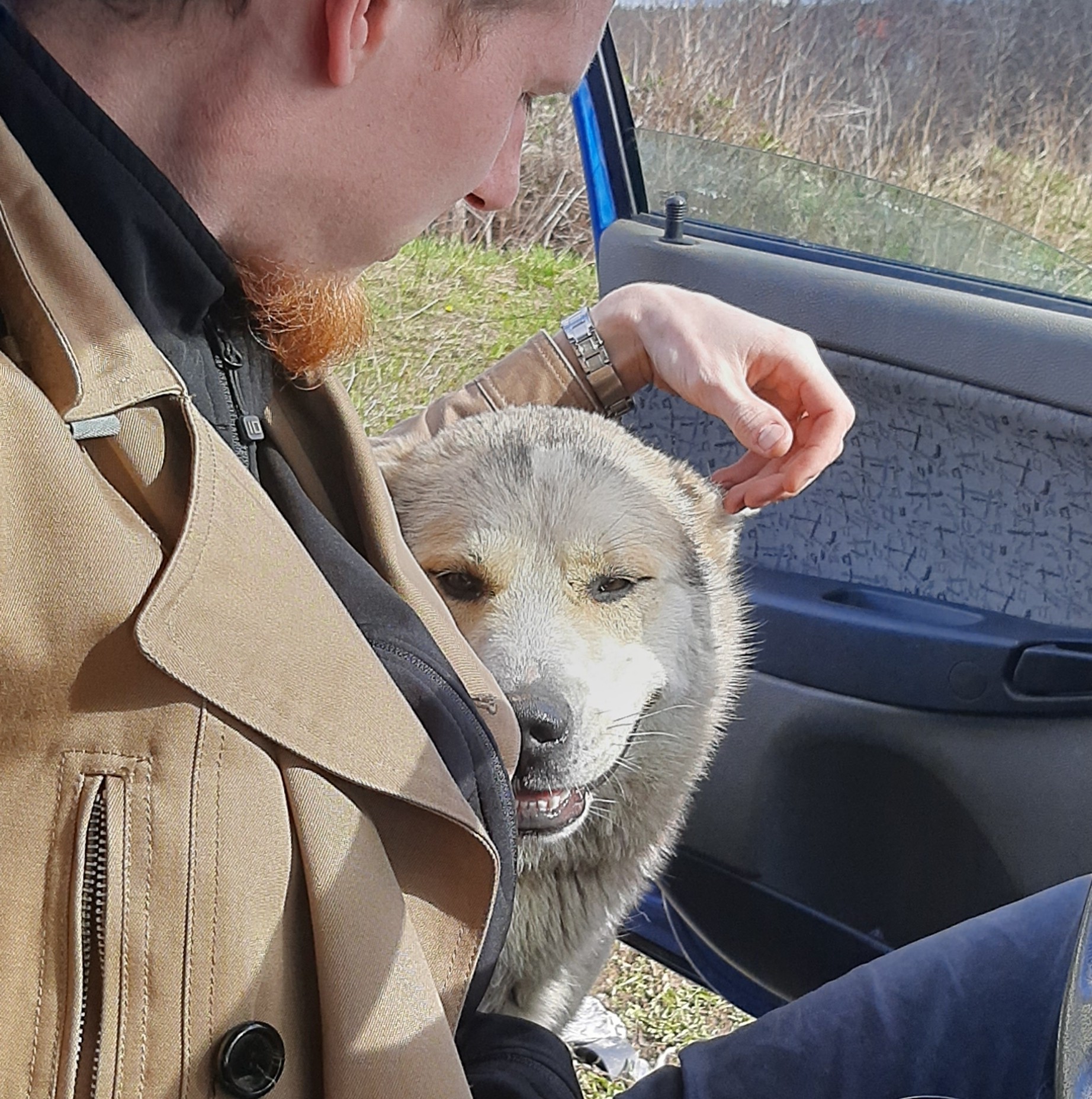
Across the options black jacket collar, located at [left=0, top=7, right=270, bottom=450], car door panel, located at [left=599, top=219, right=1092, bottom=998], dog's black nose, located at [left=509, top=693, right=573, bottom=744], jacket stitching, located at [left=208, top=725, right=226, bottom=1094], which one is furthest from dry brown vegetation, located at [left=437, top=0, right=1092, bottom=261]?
jacket stitching, located at [left=208, top=725, right=226, bottom=1094]

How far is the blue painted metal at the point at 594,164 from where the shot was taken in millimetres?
2715

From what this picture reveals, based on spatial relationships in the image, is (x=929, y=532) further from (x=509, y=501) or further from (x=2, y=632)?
(x=2, y=632)

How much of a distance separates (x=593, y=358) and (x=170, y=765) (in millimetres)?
1450

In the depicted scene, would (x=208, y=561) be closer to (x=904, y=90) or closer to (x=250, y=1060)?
(x=250, y=1060)

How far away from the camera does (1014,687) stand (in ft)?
7.23

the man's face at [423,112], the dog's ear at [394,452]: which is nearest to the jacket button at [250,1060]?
the man's face at [423,112]

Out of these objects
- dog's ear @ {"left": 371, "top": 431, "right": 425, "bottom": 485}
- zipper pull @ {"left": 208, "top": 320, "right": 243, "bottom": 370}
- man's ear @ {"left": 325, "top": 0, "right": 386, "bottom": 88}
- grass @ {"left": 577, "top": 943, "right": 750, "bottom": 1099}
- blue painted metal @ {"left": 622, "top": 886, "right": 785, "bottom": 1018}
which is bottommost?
grass @ {"left": 577, "top": 943, "right": 750, "bottom": 1099}

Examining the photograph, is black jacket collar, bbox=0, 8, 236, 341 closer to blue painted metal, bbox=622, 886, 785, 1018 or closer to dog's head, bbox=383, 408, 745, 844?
dog's head, bbox=383, 408, 745, 844

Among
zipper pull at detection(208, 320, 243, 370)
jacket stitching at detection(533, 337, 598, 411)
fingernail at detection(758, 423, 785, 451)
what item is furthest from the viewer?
jacket stitching at detection(533, 337, 598, 411)

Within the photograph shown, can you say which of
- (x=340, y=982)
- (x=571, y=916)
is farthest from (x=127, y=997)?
(x=571, y=916)

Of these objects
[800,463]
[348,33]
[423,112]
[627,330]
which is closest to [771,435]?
[800,463]

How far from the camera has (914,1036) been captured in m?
1.34

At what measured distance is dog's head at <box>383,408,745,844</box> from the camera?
1976mm

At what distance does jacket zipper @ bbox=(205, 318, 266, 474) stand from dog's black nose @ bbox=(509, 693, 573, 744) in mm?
661
